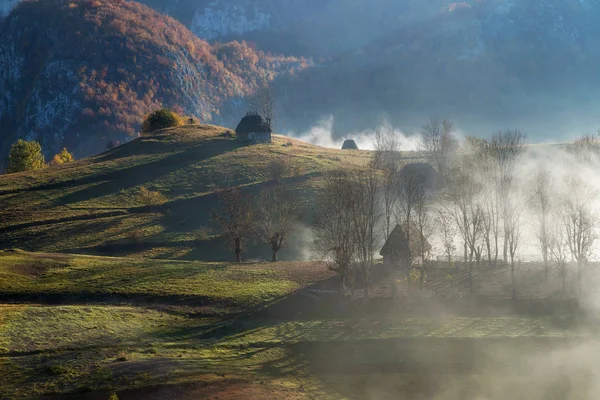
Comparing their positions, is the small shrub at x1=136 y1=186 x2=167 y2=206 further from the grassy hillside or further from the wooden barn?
the wooden barn

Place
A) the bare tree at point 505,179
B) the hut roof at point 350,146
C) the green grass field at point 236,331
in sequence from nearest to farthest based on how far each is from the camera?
the green grass field at point 236,331 < the bare tree at point 505,179 < the hut roof at point 350,146

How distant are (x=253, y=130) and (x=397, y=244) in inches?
3366

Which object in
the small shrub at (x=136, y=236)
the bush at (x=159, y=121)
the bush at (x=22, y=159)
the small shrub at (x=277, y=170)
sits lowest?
the small shrub at (x=136, y=236)

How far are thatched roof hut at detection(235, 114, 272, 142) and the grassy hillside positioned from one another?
3304 mm

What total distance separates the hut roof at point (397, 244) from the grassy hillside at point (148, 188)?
2128 centimetres

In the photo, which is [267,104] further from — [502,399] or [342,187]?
[502,399]

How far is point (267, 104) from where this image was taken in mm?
153000

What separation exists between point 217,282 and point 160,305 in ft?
28.0

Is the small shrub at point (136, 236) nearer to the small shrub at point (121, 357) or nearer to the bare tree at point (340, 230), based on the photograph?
the bare tree at point (340, 230)

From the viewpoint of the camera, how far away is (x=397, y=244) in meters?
64.3

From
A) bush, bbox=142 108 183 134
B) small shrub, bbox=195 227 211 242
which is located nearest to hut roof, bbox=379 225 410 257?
small shrub, bbox=195 227 211 242

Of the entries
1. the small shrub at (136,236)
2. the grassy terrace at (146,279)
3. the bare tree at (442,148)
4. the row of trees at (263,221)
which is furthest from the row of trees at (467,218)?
the bare tree at (442,148)

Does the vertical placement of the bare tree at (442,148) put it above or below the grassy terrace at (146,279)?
above

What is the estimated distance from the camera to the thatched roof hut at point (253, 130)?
143 m
